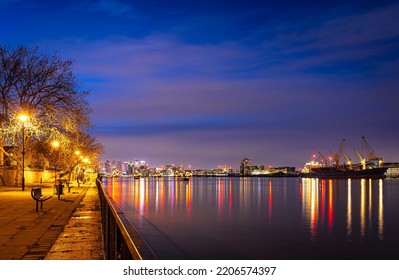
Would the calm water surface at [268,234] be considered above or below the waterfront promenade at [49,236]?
below

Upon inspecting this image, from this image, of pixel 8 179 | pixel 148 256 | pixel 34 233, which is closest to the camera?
pixel 34 233

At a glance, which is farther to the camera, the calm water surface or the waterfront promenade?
the calm water surface

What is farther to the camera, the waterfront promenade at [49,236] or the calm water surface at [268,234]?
the calm water surface at [268,234]

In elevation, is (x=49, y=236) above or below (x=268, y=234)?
above

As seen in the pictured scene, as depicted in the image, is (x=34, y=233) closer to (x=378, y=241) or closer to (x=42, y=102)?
(x=378, y=241)

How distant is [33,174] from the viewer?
67.6 meters

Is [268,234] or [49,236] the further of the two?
[268,234]

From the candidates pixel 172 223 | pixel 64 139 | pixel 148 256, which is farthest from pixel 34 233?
pixel 64 139

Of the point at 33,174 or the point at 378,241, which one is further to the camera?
the point at 33,174

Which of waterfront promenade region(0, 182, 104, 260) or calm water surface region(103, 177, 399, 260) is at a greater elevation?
waterfront promenade region(0, 182, 104, 260)

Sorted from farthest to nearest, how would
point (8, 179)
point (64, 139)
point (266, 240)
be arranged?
point (8, 179) → point (64, 139) → point (266, 240)

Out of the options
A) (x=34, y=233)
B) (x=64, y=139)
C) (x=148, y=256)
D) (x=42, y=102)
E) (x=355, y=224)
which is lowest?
(x=355, y=224)

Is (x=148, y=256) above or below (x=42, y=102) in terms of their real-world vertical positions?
below
